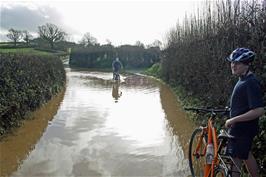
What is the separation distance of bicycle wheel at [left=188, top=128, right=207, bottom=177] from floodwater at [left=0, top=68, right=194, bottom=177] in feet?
0.79

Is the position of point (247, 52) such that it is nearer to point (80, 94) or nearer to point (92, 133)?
point (92, 133)

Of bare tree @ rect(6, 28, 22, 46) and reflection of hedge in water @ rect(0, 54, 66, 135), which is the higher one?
bare tree @ rect(6, 28, 22, 46)

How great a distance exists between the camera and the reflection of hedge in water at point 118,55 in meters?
45.3

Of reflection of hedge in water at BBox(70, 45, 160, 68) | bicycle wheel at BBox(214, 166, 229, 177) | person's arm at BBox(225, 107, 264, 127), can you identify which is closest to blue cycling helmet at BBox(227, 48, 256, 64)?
person's arm at BBox(225, 107, 264, 127)

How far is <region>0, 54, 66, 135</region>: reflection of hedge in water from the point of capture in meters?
8.34

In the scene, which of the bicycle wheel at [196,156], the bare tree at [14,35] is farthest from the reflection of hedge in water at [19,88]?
the bare tree at [14,35]

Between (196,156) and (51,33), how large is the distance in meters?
60.0

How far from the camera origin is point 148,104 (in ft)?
46.5

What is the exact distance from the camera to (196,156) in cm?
571

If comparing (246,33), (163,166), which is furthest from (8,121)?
(246,33)

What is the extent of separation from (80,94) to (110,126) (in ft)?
22.7

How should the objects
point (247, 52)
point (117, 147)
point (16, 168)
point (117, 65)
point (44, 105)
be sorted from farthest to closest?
1. point (117, 65)
2. point (44, 105)
3. point (117, 147)
4. point (16, 168)
5. point (247, 52)

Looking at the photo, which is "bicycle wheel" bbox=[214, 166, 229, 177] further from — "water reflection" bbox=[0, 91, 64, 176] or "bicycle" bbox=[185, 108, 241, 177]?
"water reflection" bbox=[0, 91, 64, 176]

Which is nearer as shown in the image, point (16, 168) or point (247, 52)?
point (247, 52)
